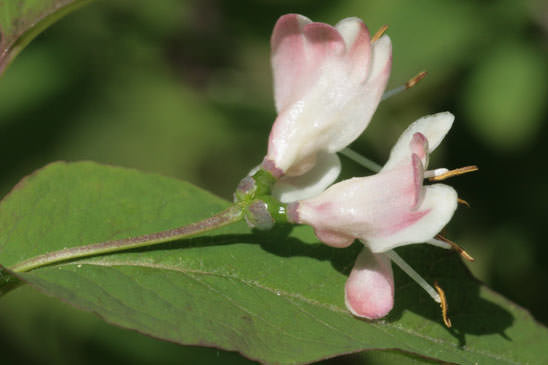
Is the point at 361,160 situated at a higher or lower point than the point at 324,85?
lower

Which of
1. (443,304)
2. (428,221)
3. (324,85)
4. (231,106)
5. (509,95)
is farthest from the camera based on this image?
(231,106)

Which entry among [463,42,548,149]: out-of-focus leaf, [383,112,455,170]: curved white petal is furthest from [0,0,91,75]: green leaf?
[463,42,548,149]: out-of-focus leaf

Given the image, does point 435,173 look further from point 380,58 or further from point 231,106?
point 231,106

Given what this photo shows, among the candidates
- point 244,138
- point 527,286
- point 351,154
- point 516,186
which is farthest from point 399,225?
point 244,138

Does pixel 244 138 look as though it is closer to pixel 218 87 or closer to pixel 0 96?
pixel 218 87

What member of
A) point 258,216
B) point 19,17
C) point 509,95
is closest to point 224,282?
point 258,216

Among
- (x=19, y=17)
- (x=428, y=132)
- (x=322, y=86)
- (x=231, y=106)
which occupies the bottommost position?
(x=231, y=106)
